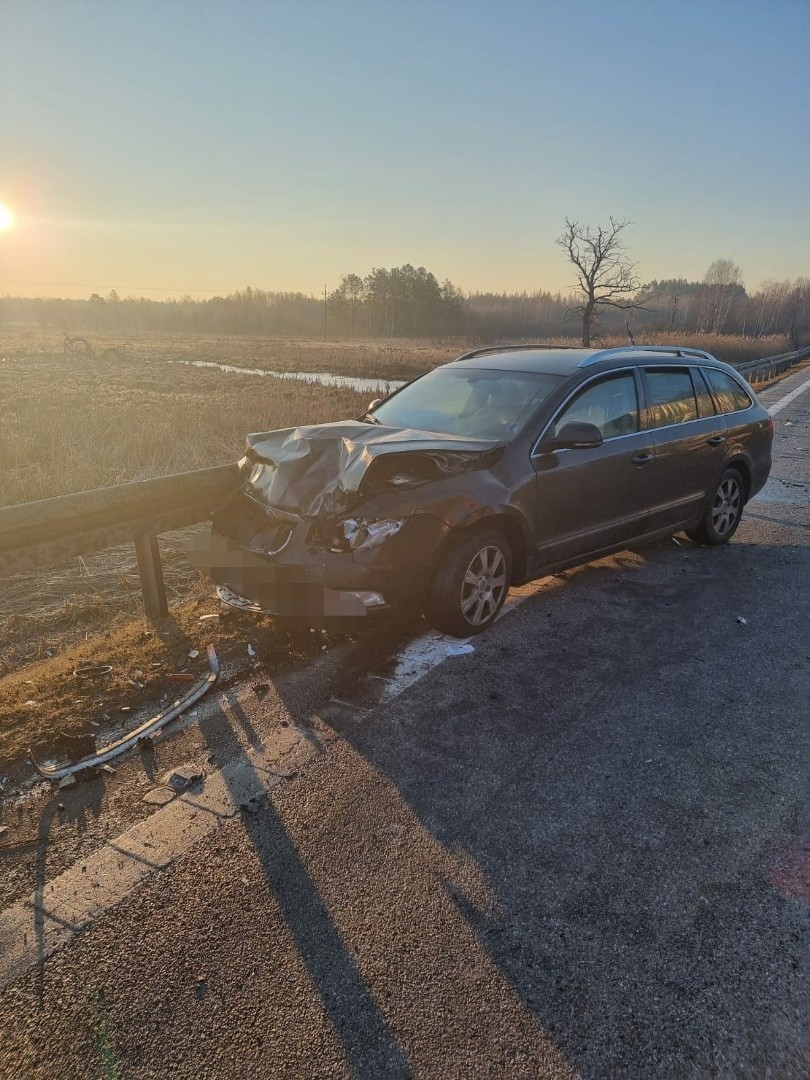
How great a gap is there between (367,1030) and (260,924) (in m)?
0.51

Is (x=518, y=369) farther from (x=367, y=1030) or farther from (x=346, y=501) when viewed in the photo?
(x=367, y=1030)

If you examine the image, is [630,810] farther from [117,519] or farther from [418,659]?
[117,519]

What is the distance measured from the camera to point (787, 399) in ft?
58.4

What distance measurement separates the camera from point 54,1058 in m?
1.76

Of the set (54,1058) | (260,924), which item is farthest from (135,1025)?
(260,924)

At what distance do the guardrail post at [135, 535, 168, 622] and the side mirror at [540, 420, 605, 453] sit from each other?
107 inches

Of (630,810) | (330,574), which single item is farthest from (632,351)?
(630,810)

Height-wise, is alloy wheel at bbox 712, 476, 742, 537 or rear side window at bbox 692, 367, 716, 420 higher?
rear side window at bbox 692, 367, 716, 420

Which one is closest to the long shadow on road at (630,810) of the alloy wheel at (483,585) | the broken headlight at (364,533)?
the alloy wheel at (483,585)

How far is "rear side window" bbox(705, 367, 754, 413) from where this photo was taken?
5980mm

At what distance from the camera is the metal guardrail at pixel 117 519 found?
11.7ft

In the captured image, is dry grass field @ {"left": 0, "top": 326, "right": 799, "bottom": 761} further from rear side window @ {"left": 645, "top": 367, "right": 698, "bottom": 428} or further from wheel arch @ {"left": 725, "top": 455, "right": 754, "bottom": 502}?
wheel arch @ {"left": 725, "top": 455, "right": 754, "bottom": 502}

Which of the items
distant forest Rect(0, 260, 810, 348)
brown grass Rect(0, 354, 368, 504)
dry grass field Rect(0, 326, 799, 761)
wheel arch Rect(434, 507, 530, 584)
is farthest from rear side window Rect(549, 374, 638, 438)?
distant forest Rect(0, 260, 810, 348)

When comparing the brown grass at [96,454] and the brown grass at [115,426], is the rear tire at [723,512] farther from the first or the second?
the brown grass at [115,426]
